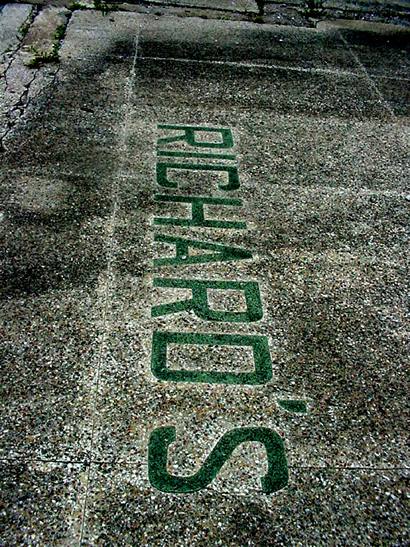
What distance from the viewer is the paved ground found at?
2588mm

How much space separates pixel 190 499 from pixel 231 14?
20.8 ft

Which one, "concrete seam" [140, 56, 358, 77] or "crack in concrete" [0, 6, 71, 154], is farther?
"concrete seam" [140, 56, 358, 77]

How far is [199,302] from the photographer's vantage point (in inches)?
139

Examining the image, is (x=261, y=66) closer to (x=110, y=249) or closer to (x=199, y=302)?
(x=110, y=249)

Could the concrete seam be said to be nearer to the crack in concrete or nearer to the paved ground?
the paved ground

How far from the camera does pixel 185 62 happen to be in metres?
6.21

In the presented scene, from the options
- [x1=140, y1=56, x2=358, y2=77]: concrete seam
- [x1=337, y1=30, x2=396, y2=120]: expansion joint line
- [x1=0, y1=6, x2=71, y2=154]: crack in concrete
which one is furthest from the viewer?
[x1=140, y1=56, x2=358, y2=77]: concrete seam

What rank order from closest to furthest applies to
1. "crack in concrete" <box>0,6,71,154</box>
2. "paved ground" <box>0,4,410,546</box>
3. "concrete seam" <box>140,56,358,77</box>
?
"paved ground" <box>0,4,410,546</box>, "crack in concrete" <box>0,6,71,154</box>, "concrete seam" <box>140,56,358,77</box>

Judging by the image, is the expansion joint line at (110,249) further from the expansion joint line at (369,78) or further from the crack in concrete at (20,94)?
the expansion joint line at (369,78)

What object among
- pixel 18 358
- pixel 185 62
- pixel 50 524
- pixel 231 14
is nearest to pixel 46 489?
pixel 50 524

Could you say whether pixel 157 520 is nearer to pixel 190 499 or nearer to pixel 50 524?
pixel 190 499

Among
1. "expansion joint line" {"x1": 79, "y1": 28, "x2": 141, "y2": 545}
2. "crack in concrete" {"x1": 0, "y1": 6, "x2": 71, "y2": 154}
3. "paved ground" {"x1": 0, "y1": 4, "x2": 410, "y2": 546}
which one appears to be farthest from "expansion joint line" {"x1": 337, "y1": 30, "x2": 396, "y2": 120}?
"crack in concrete" {"x1": 0, "y1": 6, "x2": 71, "y2": 154}

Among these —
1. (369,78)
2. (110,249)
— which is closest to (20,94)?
(110,249)

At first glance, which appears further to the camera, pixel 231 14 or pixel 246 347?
pixel 231 14
